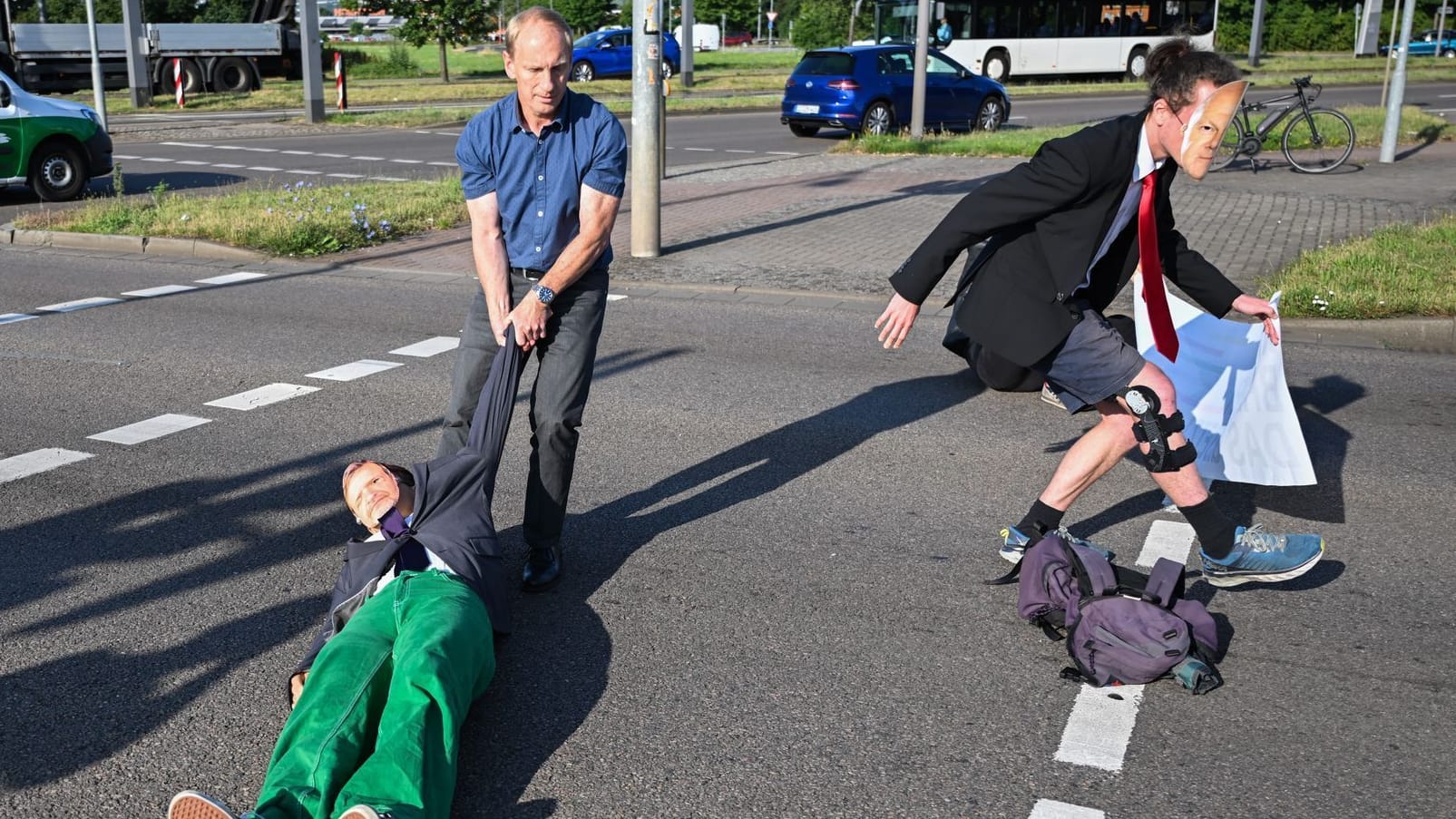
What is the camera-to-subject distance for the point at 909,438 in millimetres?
6641

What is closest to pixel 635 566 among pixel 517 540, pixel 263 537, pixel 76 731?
pixel 517 540

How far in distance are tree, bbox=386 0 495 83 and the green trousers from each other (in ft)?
132

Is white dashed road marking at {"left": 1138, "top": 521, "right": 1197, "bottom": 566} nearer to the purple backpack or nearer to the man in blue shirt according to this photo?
the purple backpack

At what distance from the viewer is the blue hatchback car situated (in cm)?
2308

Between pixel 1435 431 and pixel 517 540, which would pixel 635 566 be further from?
pixel 1435 431

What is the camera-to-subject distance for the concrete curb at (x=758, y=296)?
8625 millimetres

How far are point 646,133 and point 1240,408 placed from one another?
7.36m

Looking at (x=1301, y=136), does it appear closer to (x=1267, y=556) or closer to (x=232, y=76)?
(x=1267, y=556)

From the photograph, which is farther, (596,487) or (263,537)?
(596,487)

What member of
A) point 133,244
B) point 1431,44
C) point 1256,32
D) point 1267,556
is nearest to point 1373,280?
point 1267,556

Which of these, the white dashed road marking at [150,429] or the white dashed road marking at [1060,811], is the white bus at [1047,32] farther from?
the white dashed road marking at [1060,811]

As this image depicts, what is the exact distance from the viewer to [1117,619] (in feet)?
13.0

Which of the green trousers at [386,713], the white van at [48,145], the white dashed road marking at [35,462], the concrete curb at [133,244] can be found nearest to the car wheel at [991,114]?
the white van at [48,145]

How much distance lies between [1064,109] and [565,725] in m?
28.2
